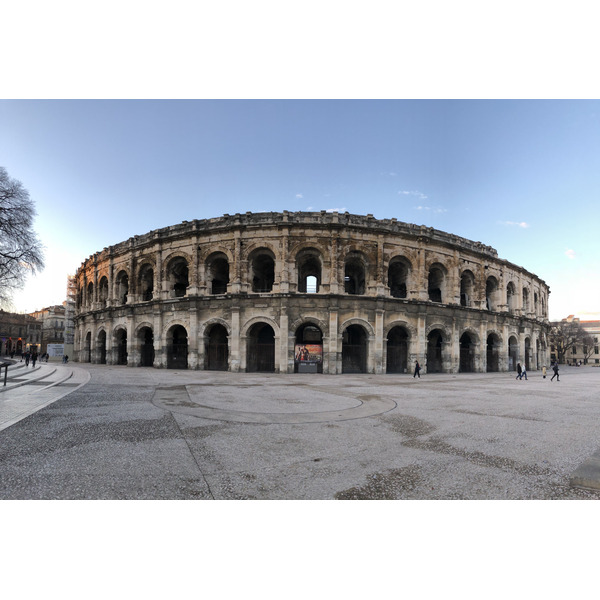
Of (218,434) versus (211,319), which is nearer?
(218,434)

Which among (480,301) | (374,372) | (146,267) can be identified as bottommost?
(374,372)

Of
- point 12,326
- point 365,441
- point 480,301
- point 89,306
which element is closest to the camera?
point 365,441

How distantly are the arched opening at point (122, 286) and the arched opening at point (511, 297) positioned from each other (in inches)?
1486

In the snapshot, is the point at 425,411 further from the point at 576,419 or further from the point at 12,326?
the point at 12,326

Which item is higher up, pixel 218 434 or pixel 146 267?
pixel 146 267

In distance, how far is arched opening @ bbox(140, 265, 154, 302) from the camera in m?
28.3

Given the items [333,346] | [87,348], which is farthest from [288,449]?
[87,348]

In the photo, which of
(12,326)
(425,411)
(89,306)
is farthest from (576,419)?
(12,326)

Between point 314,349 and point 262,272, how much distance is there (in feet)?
28.0

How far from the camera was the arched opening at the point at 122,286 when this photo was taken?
30094 millimetres

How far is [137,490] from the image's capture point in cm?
363

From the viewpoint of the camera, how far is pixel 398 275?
26891mm

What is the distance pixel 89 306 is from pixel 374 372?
31721 millimetres

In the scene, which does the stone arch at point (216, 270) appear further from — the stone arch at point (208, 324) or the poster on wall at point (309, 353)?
the poster on wall at point (309, 353)
